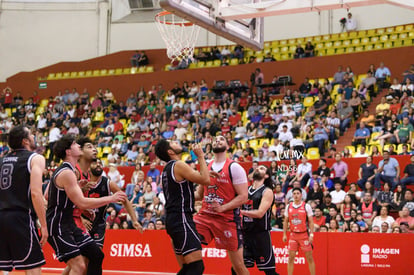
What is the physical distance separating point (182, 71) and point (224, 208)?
748 inches

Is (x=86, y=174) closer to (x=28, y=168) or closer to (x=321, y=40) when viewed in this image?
(x=28, y=168)

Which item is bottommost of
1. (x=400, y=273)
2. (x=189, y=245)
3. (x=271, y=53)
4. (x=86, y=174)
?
(x=400, y=273)

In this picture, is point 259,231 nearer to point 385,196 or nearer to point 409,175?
point 385,196

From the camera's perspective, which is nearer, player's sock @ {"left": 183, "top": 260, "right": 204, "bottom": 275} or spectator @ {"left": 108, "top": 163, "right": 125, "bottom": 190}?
player's sock @ {"left": 183, "top": 260, "right": 204, "bottom": 275}

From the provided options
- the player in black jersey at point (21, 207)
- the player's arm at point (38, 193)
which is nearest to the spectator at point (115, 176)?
the player in black jersey at point (21, 207)

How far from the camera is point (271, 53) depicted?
26906 millimetres

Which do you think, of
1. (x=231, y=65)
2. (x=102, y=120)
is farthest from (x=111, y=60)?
(x=231, y=65)

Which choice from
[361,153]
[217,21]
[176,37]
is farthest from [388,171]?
[217,21]

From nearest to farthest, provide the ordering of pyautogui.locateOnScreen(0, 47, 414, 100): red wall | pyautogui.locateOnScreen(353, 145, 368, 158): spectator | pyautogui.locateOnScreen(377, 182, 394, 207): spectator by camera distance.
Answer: pyautogui.locateOnScreen(377, 182, 394, 207): spectator < pyautogui.locateOnScreen(353, 145, 368, 158): spectator < pyautogui.locateOnScreen(0, 47, 414, 100): red wall

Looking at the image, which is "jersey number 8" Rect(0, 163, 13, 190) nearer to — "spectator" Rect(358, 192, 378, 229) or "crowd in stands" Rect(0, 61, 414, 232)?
"crowd in stands" Rect(0, 61, 414, 232)

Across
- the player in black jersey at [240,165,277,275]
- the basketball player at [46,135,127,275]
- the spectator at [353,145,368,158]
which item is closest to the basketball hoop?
the spectator at [353,145,368,158]

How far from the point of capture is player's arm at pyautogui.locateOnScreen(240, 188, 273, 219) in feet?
30.7

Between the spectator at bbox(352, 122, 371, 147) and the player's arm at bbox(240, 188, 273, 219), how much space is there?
30.2ft

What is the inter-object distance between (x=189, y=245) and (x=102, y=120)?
19805mm
